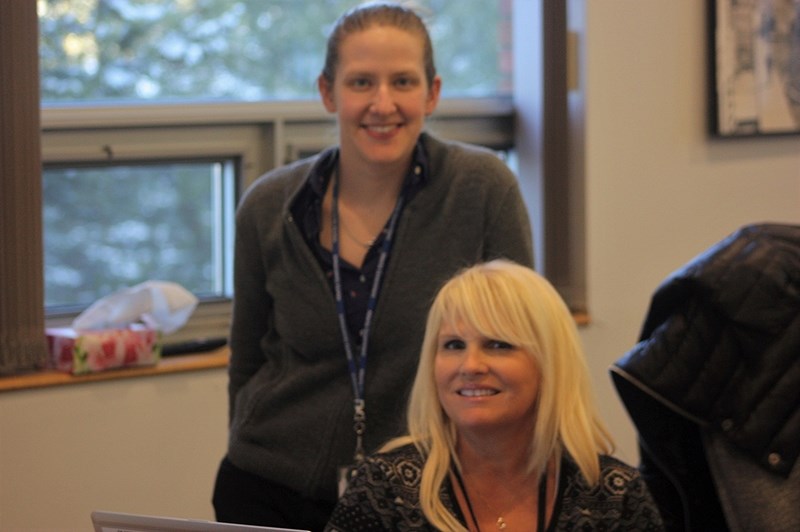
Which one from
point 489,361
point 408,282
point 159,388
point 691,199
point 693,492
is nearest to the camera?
point 489,361

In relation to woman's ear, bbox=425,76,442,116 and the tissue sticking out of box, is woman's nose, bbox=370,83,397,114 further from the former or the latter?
the tissue sticking out of box

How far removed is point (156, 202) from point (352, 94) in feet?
4.21

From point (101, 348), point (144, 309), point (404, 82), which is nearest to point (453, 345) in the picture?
point (404, 82)

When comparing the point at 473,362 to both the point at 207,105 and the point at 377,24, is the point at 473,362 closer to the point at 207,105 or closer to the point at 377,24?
the point at 377,24

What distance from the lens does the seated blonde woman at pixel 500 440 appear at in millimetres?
1774

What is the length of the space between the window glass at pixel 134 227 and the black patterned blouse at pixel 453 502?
1588 millimetres

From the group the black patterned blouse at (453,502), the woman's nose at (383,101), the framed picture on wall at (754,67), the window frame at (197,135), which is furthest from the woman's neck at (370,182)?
the framed picture on wall at (754,67)

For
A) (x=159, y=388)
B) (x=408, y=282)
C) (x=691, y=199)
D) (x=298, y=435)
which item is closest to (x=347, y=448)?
(x=298, y=435)

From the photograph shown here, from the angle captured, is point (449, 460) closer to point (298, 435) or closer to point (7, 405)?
point (298, 435)

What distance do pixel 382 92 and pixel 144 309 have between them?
1.23 meters

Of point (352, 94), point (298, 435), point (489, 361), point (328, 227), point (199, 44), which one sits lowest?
point (298, 435)

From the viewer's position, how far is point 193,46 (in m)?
3.28

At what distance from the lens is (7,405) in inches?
110

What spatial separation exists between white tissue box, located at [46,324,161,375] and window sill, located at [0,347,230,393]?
0.02 metres
